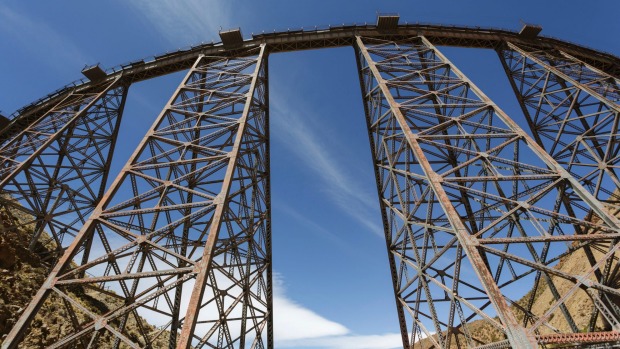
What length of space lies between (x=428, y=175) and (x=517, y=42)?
12539mm

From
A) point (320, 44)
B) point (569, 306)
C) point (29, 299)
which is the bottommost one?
point (29, 299)

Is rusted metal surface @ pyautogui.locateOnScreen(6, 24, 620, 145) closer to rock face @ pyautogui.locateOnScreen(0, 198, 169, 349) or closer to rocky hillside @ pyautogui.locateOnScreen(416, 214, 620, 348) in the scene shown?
rock face @ pyautogui.locateOnScreen(0, 198, 169, 349)

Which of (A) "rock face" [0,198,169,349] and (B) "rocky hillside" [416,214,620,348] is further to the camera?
(B) "rocky hillside" [416,214,620,348]

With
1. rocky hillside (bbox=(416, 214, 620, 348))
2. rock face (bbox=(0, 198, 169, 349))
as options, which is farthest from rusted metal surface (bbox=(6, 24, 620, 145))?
rocky hillside (bbox=(416, 214, 620, 348))

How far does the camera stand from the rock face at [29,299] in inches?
404

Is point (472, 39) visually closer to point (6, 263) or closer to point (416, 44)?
point (416, 44)

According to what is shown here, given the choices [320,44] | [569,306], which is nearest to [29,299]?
[320,44]

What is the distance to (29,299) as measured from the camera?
11.6 meters

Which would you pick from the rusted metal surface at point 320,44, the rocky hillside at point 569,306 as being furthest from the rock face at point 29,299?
the rocky hillside at point 569,306

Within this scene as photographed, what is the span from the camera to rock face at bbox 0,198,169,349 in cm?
1026

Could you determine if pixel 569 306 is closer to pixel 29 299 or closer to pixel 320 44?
pixel 320 44

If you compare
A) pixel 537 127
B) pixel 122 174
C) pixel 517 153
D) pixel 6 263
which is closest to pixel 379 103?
pixel 517 153

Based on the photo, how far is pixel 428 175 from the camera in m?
7.54

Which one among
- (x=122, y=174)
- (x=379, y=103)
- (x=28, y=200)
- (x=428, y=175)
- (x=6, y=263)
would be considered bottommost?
(x=428, y=175)
